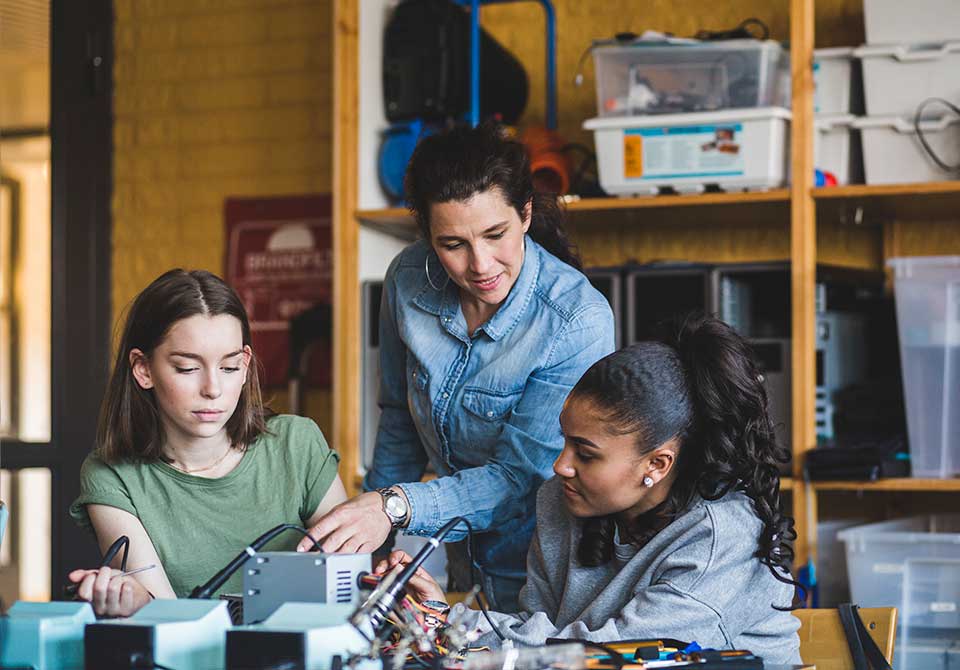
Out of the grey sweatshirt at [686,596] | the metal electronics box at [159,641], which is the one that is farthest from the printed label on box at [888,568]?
the metal electronics box at [159,641]

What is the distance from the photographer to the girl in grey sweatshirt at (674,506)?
58.6 inches

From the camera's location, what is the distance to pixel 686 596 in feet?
4.82

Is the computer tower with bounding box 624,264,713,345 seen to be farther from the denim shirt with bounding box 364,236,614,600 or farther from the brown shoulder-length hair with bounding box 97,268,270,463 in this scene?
the brown shoulder-length hair with bounding box 97,268,270,463

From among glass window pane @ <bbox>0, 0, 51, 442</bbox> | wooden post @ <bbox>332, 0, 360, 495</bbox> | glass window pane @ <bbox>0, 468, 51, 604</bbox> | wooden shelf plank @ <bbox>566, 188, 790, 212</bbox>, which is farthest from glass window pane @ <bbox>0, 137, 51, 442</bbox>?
wooden shelf plank @ <bbox>566, 188, 790, 212</bbox>

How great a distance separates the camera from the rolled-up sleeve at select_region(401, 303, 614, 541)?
1860 millimetres

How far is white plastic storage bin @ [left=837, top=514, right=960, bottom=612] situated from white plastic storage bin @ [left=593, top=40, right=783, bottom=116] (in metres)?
1.05

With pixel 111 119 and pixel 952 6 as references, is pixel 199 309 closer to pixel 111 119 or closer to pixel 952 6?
pixel 952 6

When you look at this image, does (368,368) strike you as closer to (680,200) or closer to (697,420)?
(680,200)

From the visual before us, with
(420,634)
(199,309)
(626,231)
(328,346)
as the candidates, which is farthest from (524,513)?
(328,346)

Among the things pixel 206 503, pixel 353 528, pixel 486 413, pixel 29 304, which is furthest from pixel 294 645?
pixel 29 304

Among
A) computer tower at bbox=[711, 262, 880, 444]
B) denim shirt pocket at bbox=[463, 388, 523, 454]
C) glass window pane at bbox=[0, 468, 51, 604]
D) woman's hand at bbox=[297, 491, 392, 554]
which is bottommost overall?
glass window pane at bbox=[0, 468, 51, 604]

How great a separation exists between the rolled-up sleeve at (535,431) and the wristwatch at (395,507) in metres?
0.14

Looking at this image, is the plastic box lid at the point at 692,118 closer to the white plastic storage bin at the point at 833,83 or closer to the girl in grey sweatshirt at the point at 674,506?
the white plastic storage bin at the point at 833,83

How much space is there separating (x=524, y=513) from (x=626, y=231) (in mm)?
1720
